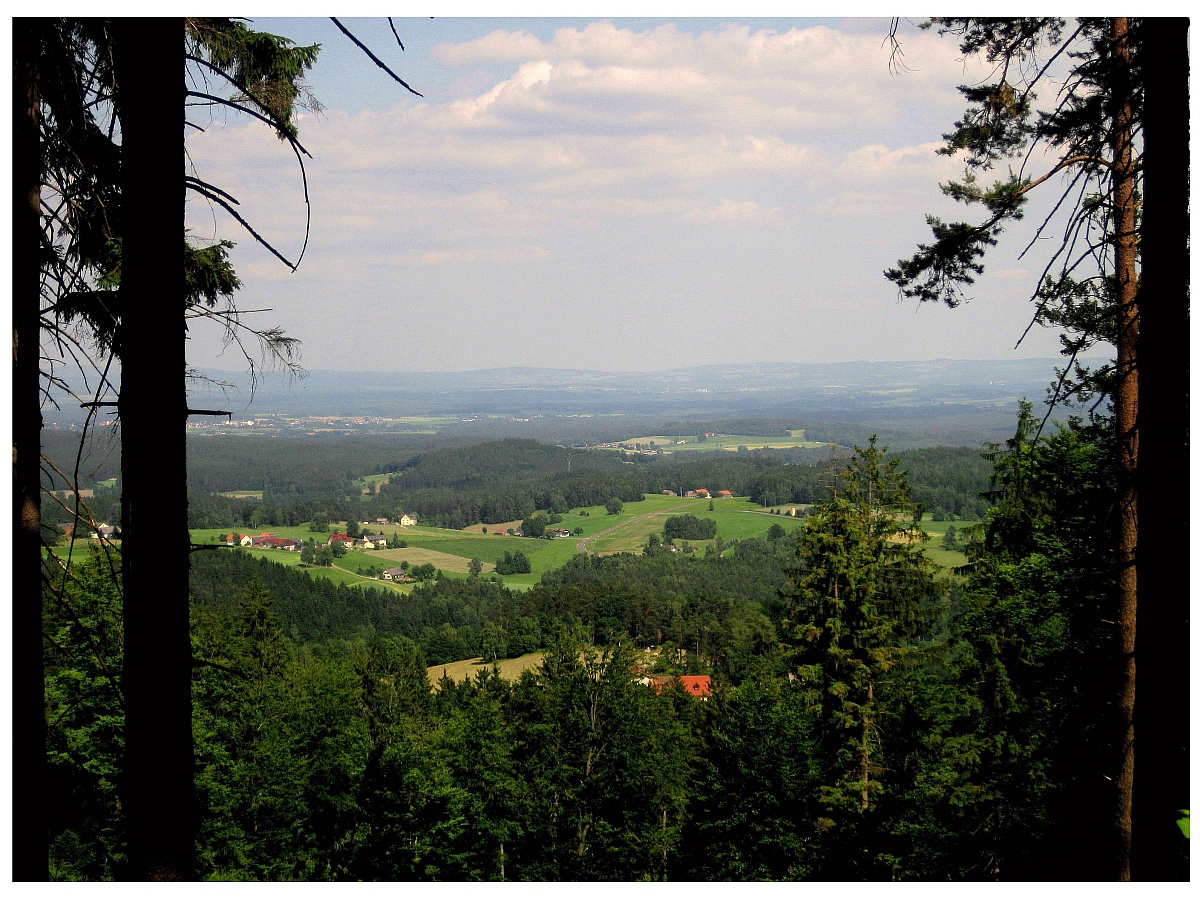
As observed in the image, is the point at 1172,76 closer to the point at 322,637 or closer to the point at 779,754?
the point at 779,754

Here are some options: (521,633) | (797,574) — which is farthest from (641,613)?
(797,574)

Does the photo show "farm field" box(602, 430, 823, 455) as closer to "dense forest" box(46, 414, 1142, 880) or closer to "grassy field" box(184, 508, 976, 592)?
"grassy field" box(184, 508, 976, 592)

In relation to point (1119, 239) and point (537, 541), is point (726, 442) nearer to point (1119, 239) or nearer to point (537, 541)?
point (537, 541)

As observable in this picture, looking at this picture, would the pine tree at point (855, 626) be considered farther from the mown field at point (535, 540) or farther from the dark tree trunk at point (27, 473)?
the mown field at point (535, 540)

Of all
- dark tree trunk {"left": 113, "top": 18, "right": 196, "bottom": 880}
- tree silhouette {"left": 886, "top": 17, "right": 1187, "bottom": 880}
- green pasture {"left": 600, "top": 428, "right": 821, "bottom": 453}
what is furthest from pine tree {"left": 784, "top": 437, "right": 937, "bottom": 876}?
green pasture {"left": 600, "top": 428, "right": 821, "bottom": 453}

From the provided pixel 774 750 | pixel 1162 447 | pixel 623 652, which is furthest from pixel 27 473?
pixel 623 652

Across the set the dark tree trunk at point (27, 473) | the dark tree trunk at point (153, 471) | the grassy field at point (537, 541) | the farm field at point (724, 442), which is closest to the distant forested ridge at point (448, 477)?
the grassy field at point (537, 541)
